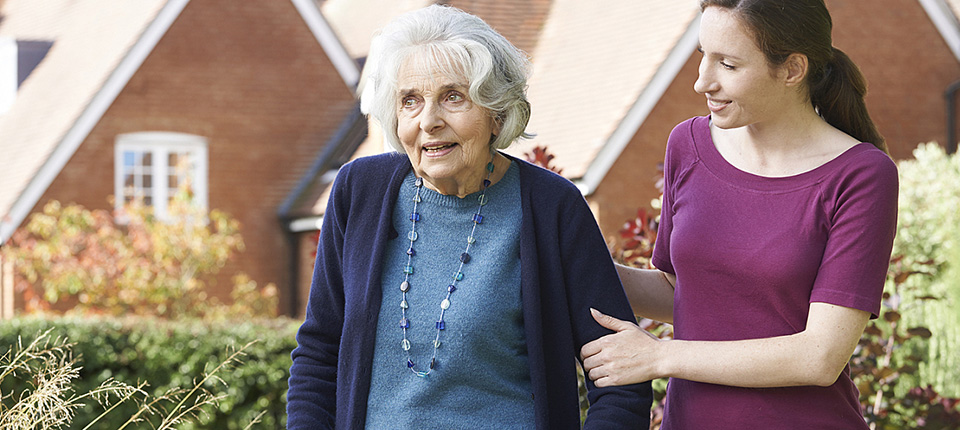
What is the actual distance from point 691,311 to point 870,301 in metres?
0.42

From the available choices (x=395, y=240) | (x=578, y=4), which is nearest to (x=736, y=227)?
(x=395, y=240)

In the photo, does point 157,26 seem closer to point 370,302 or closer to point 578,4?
point 578,4


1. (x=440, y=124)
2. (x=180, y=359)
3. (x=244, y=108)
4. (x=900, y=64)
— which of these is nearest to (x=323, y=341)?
(x=440, y=124)

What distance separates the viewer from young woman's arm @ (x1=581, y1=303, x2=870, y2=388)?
250 cm

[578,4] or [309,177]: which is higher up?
[578,4]

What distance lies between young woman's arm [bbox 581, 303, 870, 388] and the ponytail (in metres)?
0.44

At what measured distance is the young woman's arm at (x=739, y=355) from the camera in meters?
2.50

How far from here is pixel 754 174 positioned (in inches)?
106

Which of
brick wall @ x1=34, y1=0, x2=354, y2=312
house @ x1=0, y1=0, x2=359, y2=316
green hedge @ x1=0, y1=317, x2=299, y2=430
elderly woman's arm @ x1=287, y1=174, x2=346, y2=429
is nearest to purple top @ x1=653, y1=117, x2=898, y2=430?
elderly woman's arm @ x1=287, y1=174, x2=346, y2=429

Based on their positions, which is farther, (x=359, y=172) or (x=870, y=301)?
(x=359, y=172)

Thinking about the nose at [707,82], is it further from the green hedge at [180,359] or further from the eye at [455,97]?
the green hedge at [180,359]

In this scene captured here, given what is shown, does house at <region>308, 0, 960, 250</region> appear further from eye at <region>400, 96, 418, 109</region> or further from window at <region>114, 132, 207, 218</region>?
eye at <region>400, 96, 418, 109</region>

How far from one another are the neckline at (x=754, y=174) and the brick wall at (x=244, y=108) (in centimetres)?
1581

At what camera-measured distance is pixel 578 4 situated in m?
17.8
